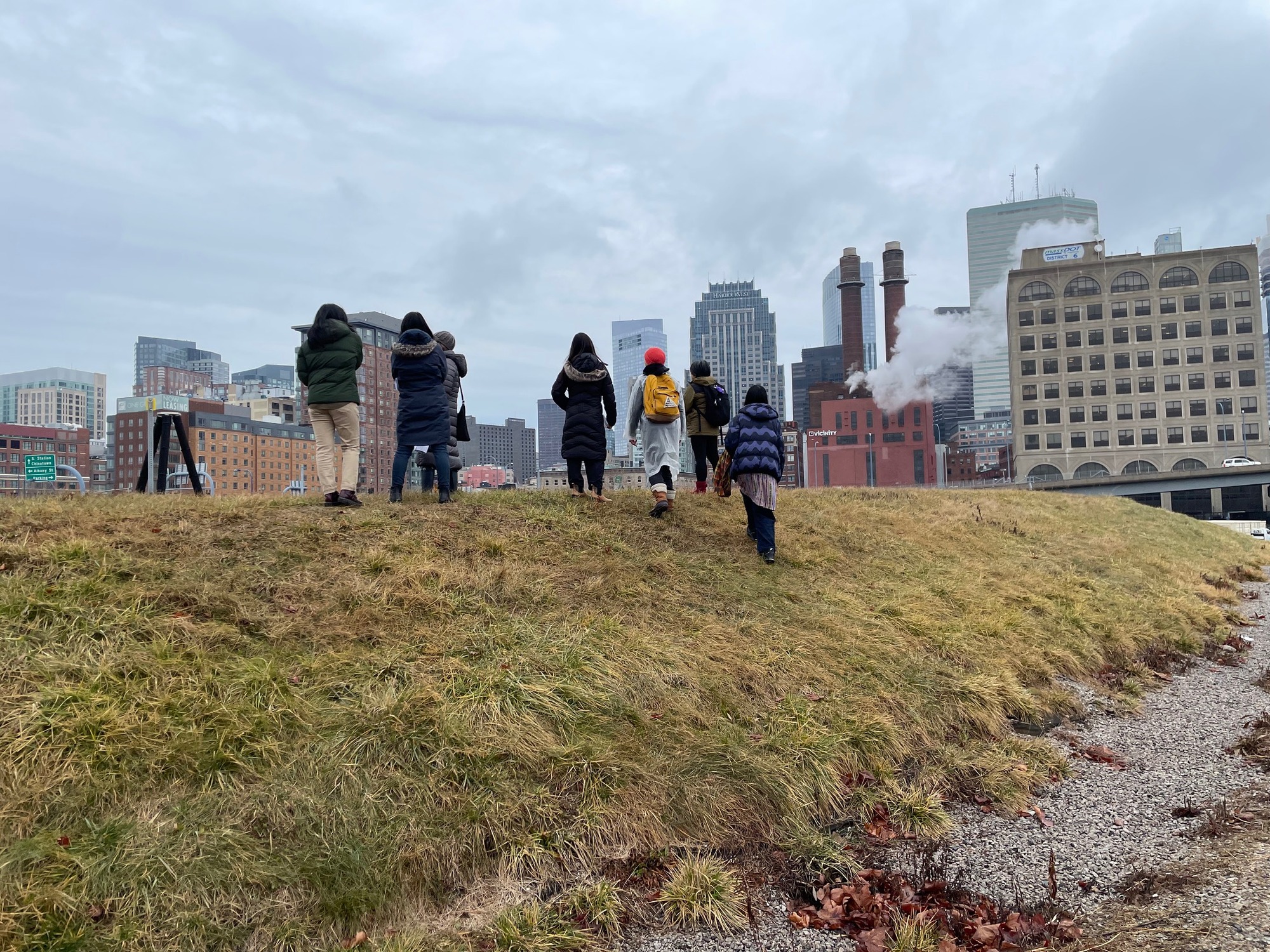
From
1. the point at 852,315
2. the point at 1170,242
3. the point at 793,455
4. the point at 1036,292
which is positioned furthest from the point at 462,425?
the point at 1170,242

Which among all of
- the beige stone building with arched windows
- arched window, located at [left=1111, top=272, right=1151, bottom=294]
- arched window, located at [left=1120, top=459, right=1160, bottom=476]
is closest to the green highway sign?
the beige stone building with arched windows

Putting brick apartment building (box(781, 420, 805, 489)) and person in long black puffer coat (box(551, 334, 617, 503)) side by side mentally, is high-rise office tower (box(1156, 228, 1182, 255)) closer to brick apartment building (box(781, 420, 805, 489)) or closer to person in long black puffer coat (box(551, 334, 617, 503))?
brick apartment building (box(781, 420, 805, 489))

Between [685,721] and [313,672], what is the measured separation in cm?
249

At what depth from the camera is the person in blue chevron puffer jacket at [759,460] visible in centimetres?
909

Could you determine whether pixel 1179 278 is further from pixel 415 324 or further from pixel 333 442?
pixel 333 442

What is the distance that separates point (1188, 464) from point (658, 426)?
316 ft

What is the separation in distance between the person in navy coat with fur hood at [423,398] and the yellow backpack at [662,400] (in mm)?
2723

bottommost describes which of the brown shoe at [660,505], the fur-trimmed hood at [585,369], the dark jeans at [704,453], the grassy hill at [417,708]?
the grassy hill at [417,708]

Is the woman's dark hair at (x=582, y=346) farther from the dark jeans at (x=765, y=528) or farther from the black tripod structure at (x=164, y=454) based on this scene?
the black tripod structure at (x=164, y=454)

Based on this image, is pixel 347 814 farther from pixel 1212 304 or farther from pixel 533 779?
pixel 1212 304

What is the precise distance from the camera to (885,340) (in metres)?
122

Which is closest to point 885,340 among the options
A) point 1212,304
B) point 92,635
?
point 1212,304

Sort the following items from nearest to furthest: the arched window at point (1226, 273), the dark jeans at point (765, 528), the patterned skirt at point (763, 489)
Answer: the patterned skirt at point (763, 489) < the dark jeans at point (765, 528) < the arched window at point (1226, 273)

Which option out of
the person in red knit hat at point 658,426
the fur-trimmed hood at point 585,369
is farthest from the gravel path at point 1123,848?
the fur-trimmed hood at point 585,369
